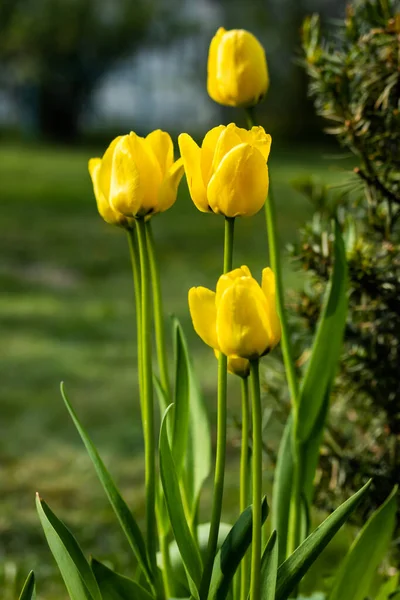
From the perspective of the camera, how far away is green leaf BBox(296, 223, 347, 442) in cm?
141

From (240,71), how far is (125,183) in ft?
0.96

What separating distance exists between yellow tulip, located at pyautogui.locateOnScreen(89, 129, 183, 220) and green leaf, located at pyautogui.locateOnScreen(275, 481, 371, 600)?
0.45 m

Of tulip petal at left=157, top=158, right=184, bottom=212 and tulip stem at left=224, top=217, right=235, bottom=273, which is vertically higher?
tulip petal at left=157, top=158, right=184, bottom=212

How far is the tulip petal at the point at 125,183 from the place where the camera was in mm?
1286

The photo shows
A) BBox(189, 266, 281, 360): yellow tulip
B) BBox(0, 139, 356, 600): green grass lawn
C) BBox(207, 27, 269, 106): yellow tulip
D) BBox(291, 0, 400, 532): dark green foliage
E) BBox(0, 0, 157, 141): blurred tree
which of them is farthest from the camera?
BBox(0, 0, 157, 141): blurred tree

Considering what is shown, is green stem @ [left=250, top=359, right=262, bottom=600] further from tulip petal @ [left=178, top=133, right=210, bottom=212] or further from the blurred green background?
the blurred green background

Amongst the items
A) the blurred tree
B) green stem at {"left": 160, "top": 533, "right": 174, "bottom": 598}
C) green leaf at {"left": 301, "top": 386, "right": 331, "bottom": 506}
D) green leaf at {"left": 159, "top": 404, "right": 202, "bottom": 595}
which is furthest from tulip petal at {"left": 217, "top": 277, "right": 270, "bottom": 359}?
the blurred tree

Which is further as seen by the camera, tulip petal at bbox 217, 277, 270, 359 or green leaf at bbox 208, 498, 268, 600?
green leaf at bbox 208, 498, 268, 600

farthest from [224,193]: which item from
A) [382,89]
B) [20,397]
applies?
[20,397]

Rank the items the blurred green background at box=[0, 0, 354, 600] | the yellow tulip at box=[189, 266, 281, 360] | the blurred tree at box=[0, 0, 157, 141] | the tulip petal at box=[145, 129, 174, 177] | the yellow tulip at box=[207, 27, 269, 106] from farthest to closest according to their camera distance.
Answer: the blurred tree at box=[0, 0, 157, 141], the blurred green background at box=[0, 0, 354, 600], the yellow tulip at box=[207, 27, 269, 106], the tulip petal at box=[145, 129, 174, 177], the yellow tulip at box=[189, 266, 281, 360]

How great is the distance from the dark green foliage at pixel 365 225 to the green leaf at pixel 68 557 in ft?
2.37

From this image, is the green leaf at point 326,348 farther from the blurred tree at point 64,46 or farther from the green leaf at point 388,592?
the blurred tree at point 64,46

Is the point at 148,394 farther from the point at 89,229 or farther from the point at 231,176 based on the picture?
the point at 89,229

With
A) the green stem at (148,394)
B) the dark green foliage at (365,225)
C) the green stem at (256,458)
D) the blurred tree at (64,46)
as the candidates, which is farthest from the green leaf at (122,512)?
the blurred tree at (64,46)
